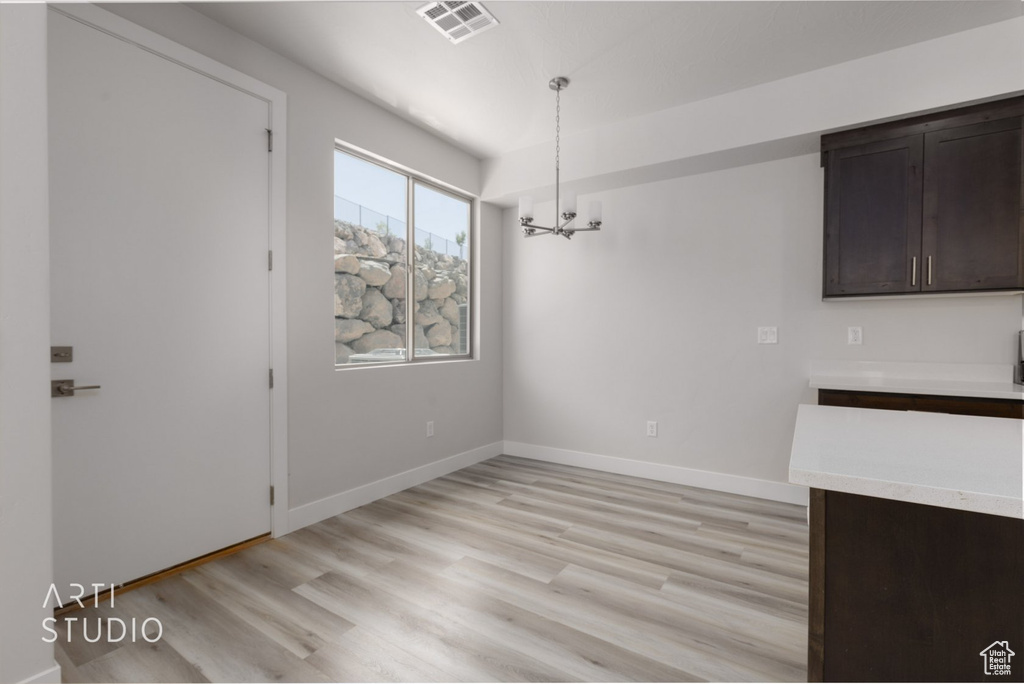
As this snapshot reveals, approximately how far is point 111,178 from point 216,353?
2.91 feet

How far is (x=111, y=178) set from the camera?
2.04m

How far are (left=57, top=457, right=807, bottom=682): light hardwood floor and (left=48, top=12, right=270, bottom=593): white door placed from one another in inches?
12.1

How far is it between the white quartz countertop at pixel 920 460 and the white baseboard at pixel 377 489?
8.79ft

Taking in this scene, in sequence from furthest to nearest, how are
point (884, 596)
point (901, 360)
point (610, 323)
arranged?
point (610, 323) < point (901, 360) < point (884, 596)

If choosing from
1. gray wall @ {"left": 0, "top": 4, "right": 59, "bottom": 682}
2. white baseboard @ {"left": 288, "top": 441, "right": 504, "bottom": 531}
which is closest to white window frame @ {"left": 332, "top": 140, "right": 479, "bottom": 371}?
white baseboard @ {"left": 288, "top": 441, "right": 504, "bottom": 531}

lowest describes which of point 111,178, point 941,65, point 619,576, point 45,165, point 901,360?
point 619,576

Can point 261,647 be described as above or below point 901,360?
below

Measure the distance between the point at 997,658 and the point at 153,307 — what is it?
304cm

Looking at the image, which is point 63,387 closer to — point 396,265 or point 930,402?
point 396,265

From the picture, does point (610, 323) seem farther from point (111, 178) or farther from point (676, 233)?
point (111, 178)

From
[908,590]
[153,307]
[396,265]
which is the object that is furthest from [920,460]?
[396,265]

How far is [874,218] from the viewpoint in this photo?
2.78m

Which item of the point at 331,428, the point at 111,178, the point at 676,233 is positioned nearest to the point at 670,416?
the point at 676,233

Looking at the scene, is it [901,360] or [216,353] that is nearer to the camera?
[216,353]
